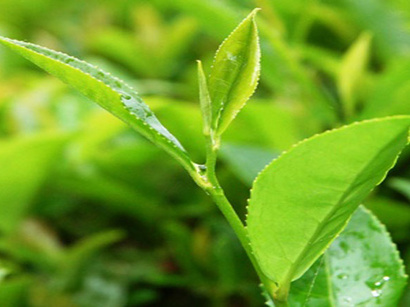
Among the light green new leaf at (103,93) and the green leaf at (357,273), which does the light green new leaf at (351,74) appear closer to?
the green leaf at (357,273)

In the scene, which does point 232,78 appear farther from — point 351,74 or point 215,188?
point 351,74

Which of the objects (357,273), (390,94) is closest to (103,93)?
(357,273)

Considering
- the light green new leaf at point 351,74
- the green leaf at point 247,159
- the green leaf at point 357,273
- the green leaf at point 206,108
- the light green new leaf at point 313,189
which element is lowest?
the green leaf at point 357,273

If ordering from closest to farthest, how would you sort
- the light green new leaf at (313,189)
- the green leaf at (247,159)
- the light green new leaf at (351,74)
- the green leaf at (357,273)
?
1. the light green new leaf at (313,189)
2. the green leaf at (357,273)
3. the green leaf at (247,159)
4. the light green new leaf at (351,74)

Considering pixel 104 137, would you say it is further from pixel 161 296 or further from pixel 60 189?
pixel 161 296

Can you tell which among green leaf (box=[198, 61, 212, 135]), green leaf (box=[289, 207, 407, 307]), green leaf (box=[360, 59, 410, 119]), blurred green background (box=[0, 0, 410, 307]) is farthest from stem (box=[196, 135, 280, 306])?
green leaf (box=[360, 59, 410, 119])

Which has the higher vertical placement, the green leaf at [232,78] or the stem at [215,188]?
the green leaf at [232,78]

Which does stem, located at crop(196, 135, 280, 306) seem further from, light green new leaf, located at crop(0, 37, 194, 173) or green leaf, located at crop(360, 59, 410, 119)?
green leaf, located at crop(360, 59, 410, 119)

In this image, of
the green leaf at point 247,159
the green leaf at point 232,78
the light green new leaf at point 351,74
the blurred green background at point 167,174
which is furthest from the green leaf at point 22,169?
the green leaf at point 232,78
